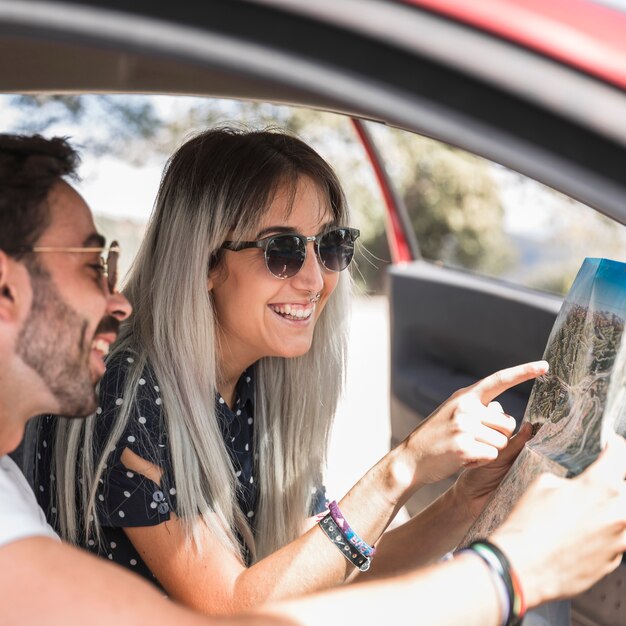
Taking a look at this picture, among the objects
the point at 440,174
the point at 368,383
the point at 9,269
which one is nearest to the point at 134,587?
the point at 9,269

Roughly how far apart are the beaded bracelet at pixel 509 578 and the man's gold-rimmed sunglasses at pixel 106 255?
2.14 feet

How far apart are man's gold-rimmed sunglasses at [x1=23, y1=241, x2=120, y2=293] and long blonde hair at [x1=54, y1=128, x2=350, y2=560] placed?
0.32 meters

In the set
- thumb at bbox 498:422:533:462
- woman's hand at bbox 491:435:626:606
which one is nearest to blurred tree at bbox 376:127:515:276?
thumb at bbox 498:422:533:462

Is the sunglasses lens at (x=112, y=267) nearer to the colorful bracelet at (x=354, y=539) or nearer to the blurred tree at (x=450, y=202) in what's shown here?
the colorful bracelet at (x=354, y=539)

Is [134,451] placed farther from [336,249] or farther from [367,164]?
[367,164]

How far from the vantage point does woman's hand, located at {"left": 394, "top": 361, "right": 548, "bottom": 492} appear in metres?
1.34

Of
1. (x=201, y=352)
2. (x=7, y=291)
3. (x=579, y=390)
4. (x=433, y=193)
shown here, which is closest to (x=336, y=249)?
(x=201, y=352)

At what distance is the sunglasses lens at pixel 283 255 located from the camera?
1.71 meters

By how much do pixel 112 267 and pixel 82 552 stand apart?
0.51 metres

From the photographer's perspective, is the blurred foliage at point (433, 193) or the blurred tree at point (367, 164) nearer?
the blurred tree at point (367, 164)

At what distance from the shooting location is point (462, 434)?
136cm

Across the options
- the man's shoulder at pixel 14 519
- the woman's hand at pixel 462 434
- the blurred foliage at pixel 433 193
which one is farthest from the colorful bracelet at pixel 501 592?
the blurred foliage at pixel 433 193

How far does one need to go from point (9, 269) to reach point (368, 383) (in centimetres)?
385

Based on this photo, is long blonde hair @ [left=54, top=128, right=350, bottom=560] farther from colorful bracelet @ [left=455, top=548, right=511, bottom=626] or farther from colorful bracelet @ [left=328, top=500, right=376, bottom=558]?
colorful bracelet @ [left=455, top=548, right=511, bottom=626]
